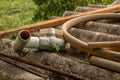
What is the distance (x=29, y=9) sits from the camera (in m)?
13.0

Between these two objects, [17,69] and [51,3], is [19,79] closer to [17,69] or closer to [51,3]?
[17,69]

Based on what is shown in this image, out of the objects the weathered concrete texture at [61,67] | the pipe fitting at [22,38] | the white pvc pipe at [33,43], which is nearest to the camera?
the weathered concrete texture at [61,67]

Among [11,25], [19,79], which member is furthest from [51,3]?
[19,79]

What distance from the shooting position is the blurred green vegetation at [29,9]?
7953 millimetres

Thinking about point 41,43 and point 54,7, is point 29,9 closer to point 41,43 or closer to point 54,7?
point 54,7

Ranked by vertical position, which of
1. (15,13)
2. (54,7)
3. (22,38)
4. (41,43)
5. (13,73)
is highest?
(22,38)

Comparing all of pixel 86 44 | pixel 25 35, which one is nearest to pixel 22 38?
pixel 25 35

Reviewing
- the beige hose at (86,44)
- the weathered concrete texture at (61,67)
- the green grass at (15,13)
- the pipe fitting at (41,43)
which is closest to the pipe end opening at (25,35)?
the pipe fitting at (41,43)

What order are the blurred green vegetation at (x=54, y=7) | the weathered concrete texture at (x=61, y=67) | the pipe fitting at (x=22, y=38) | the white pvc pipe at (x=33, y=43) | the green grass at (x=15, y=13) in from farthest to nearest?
the green grass at (x=15, y=13), the blurred green vegetation at (x=54, y=7), the white pvc pipe at (x=33, y=43), the pipe fitting at (x=22, y=38), the weathered concrete texture at (x=61, y=67)

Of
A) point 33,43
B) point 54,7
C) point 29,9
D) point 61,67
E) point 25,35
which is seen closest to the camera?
point 61,67

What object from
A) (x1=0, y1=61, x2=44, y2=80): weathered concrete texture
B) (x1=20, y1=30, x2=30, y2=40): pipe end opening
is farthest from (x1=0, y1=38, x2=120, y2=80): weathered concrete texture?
(x1=20, y1=30, x2=30, y2=40): pipe end opening

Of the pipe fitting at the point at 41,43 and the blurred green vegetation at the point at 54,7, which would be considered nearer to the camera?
the pipe fitting at the point at 41,43

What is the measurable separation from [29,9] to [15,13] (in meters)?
0.73

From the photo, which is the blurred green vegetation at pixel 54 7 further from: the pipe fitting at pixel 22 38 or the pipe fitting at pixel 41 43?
the pipe fitting at pixel 22 38
